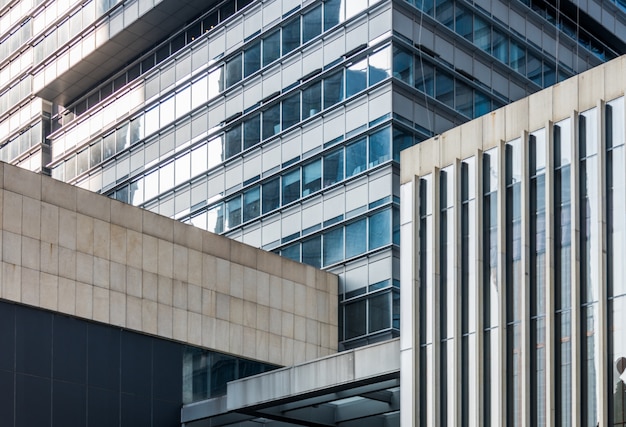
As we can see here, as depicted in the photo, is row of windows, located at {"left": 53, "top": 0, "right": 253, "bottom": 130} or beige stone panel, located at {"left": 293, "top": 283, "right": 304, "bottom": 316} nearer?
beige stone panel, located at {"left": 293, "top": 283, "right": 304, "bottom": 316}

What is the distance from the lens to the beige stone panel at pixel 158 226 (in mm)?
43094

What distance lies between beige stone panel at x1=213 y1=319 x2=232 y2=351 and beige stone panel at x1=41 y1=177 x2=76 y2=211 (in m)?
6.72

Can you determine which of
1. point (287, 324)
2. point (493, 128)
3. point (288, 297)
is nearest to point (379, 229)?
point (288, 297)

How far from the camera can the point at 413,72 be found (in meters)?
51.3

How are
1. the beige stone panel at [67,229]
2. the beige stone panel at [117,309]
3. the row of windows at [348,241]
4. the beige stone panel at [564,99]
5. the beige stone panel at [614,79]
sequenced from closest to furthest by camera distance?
1. the beige stone panel at [614,79]
2. the beige stone panel at [564,99]
3. the beige stone panel at [67,229]
4. the beige stone panel at [117,309]
5. the row of windows at [348,241]

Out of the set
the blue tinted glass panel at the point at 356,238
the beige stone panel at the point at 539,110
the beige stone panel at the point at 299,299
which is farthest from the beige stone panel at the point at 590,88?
the blue tinted glass panel at the point at 356,238

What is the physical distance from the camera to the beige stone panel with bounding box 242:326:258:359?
150ft

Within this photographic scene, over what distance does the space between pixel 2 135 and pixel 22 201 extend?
123 ft

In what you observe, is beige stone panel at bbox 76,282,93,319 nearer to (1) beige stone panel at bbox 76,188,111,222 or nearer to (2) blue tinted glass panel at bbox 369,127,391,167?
(1) beige stone panel at bbox 76,188,111,222

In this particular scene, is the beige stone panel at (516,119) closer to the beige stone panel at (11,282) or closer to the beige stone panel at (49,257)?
the beige stone panel at (49,257)

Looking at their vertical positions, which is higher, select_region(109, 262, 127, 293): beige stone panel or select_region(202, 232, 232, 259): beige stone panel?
select_region(202, 232, 232, 259): beige stone panel

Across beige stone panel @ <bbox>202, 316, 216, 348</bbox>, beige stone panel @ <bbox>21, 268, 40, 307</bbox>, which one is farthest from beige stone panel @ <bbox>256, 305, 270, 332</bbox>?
beige stone panel @ <bbox>21, 268, 40, 307</bbox>

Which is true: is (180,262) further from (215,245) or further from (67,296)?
(67,296)

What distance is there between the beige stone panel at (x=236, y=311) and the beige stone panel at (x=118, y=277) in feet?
15.2
